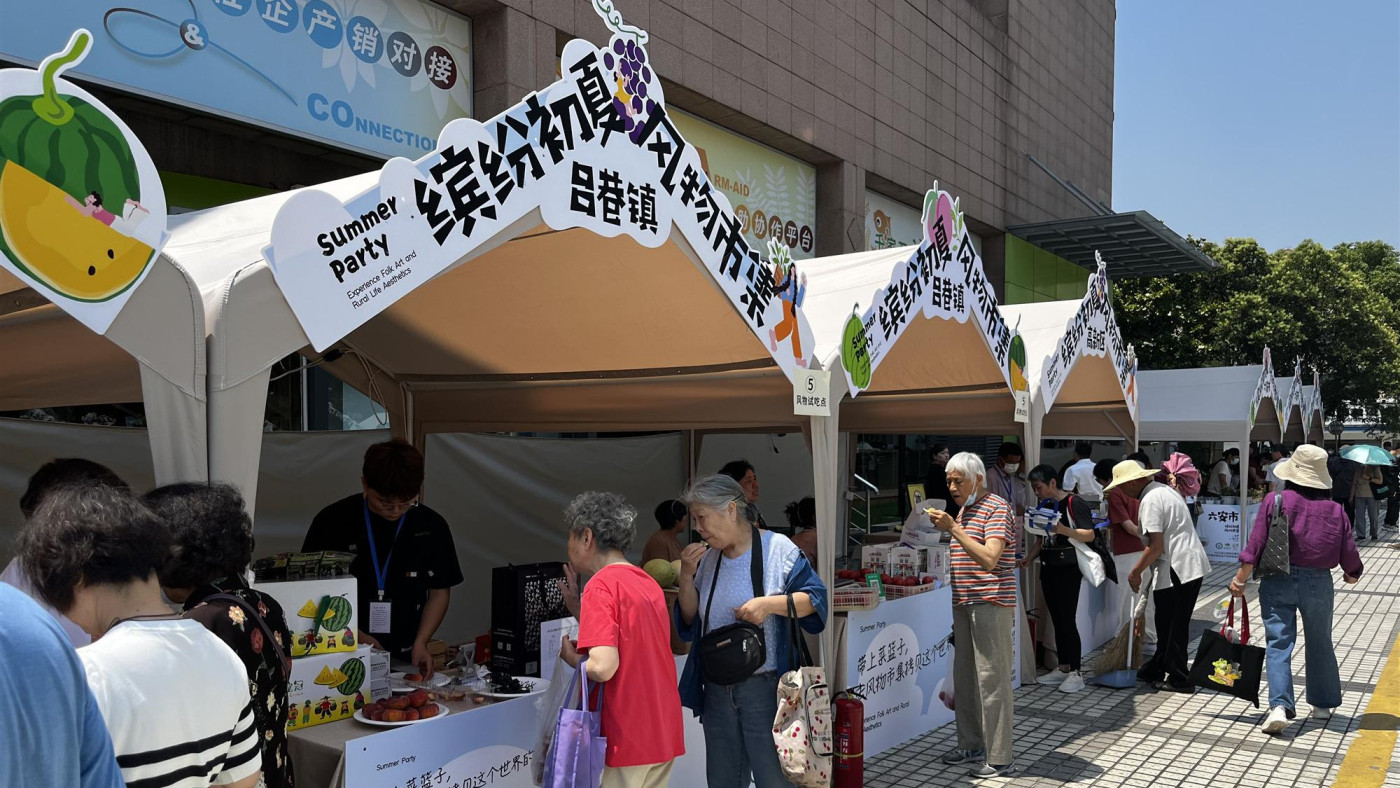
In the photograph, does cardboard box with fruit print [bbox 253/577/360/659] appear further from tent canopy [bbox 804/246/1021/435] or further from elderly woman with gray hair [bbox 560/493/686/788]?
tent canopy [bbox 804/246/1021/435]

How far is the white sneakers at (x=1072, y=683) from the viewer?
7309mm

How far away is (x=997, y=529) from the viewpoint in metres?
5.26

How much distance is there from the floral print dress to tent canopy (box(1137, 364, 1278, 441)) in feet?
47.8

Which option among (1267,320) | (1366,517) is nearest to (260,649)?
(1366,517)

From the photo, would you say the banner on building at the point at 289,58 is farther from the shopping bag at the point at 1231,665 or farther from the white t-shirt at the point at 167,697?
the shopping bag at the point at 1231,665

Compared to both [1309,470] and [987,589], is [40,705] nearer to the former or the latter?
[987,589]

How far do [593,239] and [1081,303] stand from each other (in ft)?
18.1

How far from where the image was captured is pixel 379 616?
425 cm

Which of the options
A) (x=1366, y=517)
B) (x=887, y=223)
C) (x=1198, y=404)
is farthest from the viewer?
(x=1366, y=517)

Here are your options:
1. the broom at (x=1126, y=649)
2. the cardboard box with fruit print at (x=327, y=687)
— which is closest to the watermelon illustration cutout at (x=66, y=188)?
the cardboard box with fruit print at (x=327, y=687)

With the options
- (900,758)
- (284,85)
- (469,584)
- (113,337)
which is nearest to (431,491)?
(469,584)

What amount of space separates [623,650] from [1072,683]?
5.15m

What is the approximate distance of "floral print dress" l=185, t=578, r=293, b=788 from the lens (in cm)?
231

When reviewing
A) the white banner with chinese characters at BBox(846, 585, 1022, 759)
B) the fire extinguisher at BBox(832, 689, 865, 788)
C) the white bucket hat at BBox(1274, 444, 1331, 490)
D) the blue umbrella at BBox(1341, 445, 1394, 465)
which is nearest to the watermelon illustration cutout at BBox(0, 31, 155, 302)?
the fire extinguisher at BBox(832, 689, 865, 788)
